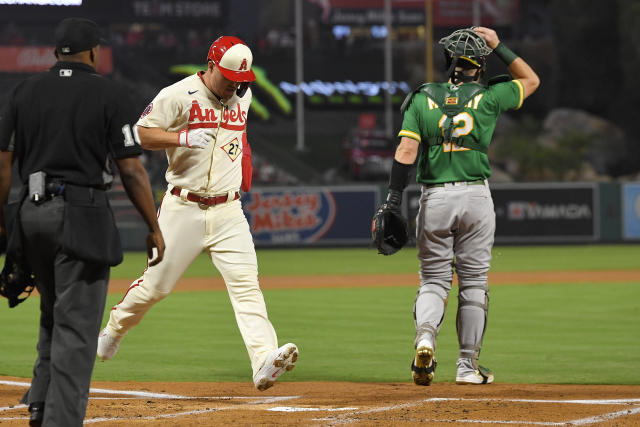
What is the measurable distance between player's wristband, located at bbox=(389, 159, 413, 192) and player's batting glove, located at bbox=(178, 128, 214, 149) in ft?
4.65

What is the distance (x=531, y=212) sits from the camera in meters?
26.9

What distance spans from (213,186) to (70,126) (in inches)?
77.7

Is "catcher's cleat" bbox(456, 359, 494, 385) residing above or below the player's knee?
below

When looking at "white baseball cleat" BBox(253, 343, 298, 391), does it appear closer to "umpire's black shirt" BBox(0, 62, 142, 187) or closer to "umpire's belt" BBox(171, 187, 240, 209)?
Answer: "umpire's belt" BBox(171, 187, 240, 209)

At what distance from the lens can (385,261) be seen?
22188 mm

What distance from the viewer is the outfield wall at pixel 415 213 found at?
2622cm

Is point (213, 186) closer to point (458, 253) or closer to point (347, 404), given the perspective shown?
point (347, 404)

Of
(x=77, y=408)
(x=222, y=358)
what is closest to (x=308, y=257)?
(x=222, y=358)

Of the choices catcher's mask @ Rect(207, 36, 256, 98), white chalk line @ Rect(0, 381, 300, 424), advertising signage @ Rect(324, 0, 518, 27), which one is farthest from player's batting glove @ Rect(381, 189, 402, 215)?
advertising signage @ Rect(324, 0, 518, 27)

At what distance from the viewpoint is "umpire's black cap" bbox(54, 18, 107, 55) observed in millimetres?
5055

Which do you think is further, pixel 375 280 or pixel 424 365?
pixel 375 280

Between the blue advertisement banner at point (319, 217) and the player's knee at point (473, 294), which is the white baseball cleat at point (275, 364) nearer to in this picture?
the player's knee at point (473, 294)

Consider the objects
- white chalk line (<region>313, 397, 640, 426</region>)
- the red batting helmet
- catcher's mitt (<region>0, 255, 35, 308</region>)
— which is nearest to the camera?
catcher's mitt (<region>0, 255, 35, 308</region>)

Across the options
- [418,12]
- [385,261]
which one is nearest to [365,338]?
[385,261]
